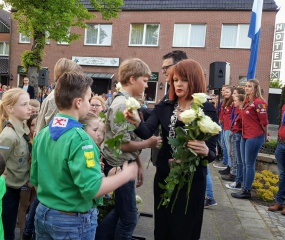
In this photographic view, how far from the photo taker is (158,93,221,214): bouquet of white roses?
190 centimetres

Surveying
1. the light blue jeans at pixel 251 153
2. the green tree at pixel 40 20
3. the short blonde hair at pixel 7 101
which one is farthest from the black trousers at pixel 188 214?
the green tree at pixel 40 20

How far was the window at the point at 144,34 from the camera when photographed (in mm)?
20798

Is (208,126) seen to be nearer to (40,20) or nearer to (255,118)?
(255,118)

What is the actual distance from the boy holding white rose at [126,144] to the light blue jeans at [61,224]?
687mm

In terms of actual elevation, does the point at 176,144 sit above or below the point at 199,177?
above

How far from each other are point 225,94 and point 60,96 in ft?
20.6

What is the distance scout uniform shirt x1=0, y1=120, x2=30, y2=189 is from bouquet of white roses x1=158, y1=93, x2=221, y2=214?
1467 millimetres

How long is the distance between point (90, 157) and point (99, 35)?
70.5ft

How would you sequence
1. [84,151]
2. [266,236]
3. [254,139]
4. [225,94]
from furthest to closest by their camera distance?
[225,94] → [254,139] → [266,236] → [84,151]

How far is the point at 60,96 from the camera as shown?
5.90 feet

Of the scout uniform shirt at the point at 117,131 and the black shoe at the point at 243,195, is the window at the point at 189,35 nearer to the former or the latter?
the black shoe at the point at 243,195

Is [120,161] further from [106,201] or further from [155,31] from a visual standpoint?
[155,31]

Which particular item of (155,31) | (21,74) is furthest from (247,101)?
(21,74)

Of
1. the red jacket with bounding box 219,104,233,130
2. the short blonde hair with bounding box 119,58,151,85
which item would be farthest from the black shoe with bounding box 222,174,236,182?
the short blonde hair with bounding box 119,58,151,85
